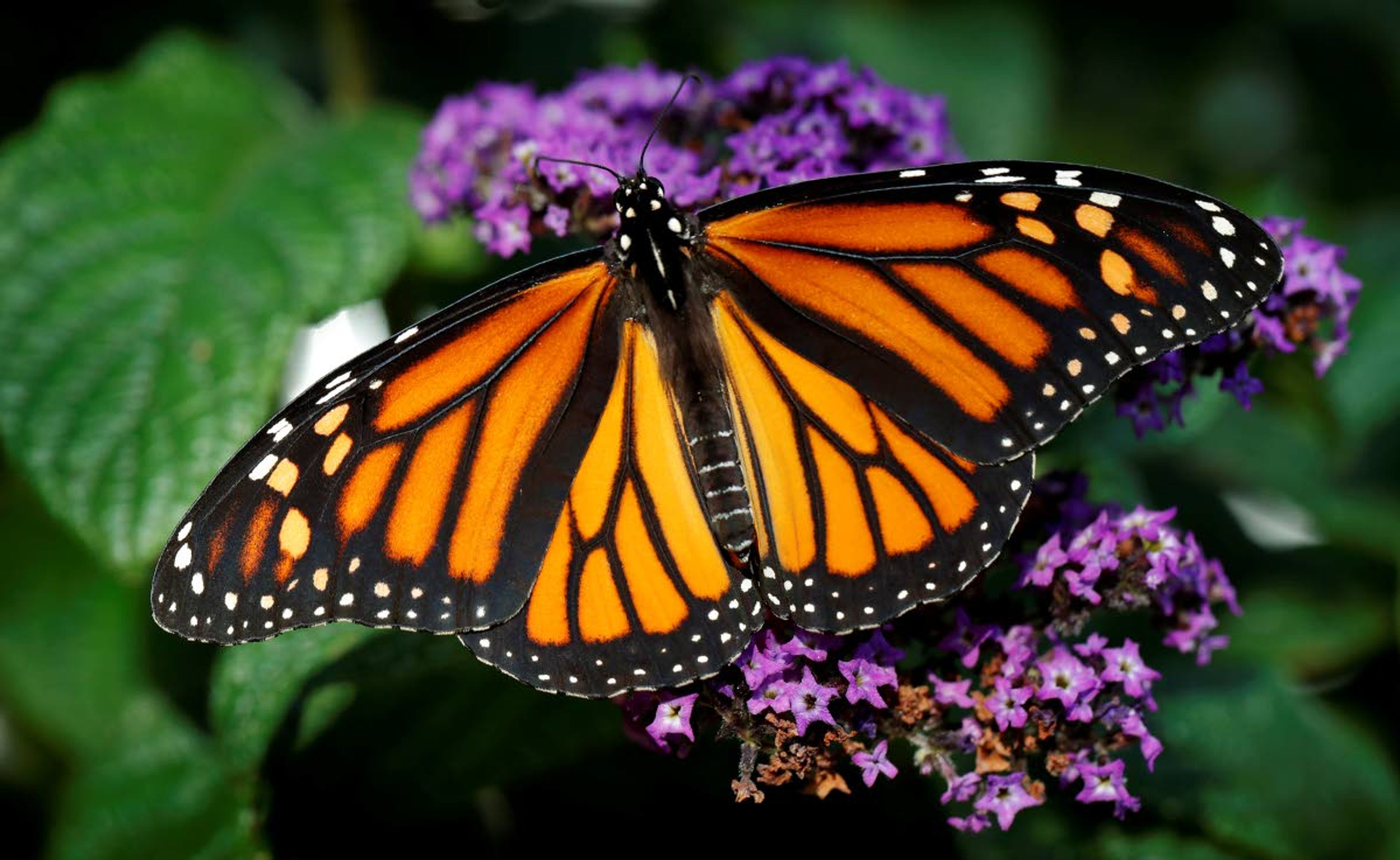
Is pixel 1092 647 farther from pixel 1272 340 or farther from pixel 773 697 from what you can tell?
pixel 1272 340

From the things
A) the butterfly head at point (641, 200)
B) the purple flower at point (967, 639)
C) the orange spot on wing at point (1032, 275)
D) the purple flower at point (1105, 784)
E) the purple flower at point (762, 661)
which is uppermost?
the butterfly head at point (641, 200)

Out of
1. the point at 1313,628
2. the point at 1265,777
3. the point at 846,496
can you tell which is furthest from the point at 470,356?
the point at 1313,628

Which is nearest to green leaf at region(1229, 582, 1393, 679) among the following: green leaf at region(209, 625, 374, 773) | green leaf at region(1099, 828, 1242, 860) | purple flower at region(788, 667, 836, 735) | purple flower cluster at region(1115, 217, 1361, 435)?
green leaf at region(1099, 828, 1242, 860)

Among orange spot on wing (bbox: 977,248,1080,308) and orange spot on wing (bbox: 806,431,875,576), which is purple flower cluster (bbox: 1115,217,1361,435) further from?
orange spot on wing (bbox: 806,431,875,576)

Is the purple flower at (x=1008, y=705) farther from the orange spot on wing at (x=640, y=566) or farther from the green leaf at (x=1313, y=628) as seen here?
the green leaf at (x=1313, y=628)

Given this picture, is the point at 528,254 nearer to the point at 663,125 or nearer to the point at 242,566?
the point at 663,125

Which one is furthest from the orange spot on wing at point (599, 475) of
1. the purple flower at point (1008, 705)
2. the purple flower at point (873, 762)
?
the purple flower at point (1008, 705)

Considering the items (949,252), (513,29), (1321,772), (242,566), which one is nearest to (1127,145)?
(513,29)
